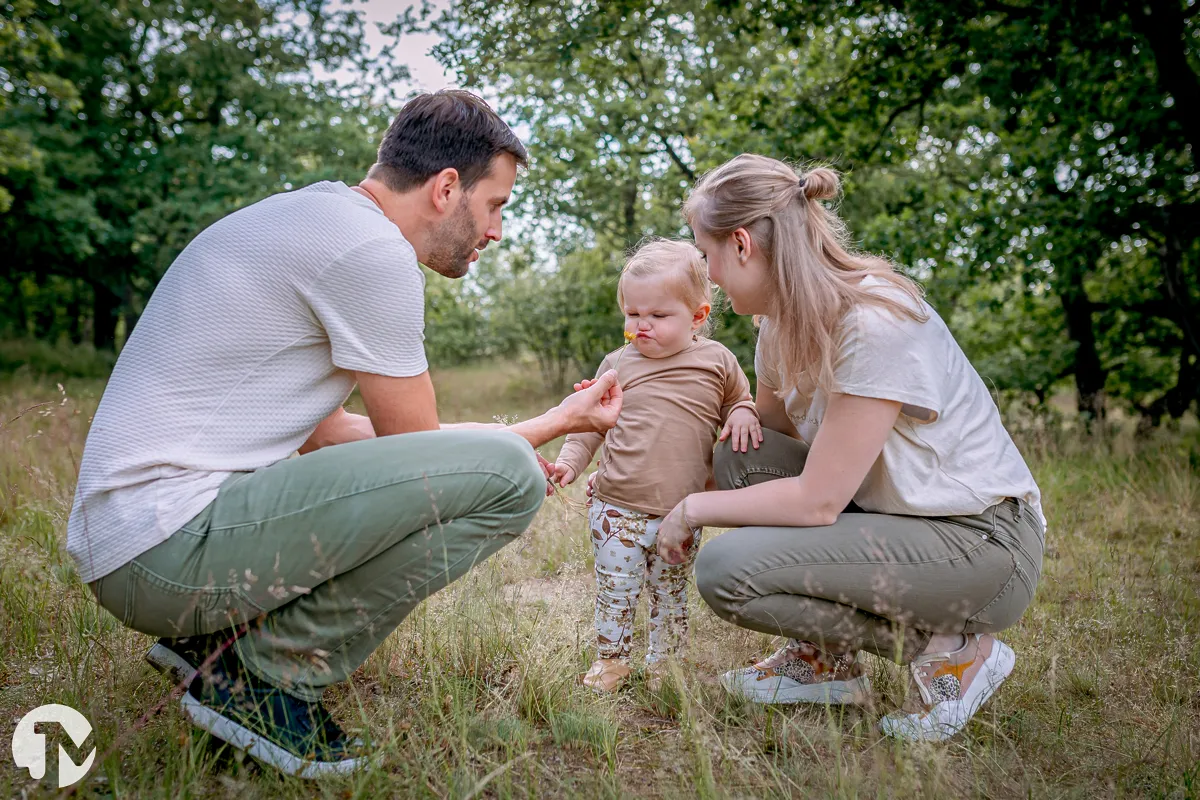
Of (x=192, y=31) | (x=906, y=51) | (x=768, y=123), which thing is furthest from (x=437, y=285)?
(x=906, y=51)

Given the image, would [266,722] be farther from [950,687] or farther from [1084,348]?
[1084,348]

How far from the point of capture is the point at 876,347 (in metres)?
2.24

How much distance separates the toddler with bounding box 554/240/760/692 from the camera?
2691 mm

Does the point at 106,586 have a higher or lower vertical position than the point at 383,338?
lower

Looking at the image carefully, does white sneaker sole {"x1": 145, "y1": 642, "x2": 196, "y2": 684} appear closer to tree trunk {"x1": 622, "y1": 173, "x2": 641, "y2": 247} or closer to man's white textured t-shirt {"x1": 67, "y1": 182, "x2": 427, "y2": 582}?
man's white textured t-shirt {"x1": 67, "y1": 182, "x2": 427, "y2": 582}

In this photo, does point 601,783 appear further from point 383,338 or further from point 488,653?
point 383,338

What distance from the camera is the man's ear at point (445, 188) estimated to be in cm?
237

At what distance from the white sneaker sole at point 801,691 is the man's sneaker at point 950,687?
159 mm

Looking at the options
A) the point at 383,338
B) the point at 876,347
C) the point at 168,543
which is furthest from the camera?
the point at 876,347

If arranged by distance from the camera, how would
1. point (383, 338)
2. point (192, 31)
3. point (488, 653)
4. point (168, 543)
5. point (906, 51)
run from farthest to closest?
point (192, 31) → point (906, 51) → point (488, 653) → point (383, 338) → point (168, 543)

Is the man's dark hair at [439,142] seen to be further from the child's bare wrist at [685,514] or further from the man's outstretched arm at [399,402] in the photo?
the child's bare wrist at [685,514]

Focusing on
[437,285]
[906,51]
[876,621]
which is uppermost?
[906,51]

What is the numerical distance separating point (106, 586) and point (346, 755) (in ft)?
2.27

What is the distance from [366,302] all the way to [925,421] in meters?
1.55
